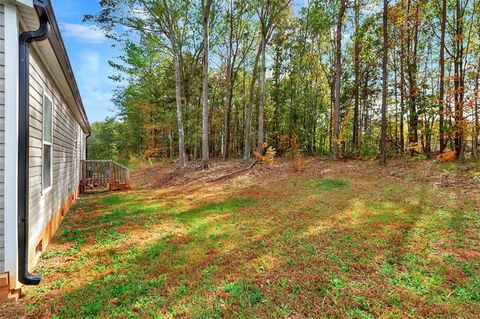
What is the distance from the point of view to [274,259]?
3.64 m

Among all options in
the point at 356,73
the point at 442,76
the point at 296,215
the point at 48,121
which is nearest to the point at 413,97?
the point at 442,76

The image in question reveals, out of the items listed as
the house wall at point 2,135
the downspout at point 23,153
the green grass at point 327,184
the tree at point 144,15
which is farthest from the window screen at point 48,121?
the tree at point 144,15

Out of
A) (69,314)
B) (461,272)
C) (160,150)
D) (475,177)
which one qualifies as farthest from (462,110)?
(160,150)

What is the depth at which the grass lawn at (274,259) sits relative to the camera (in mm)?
2631

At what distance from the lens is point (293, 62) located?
2088cm

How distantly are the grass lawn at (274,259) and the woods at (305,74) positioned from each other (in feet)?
22.1

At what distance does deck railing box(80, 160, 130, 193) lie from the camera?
10.8 metres

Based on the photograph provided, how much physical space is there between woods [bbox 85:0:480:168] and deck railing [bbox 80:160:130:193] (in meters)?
4.14

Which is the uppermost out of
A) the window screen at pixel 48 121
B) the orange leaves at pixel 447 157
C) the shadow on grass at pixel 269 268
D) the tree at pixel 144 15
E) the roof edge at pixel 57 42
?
the tree at pixel 144 15

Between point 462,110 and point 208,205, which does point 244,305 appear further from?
point 462,110

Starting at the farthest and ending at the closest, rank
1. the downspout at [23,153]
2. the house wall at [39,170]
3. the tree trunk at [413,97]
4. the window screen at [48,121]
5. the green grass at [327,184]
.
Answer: the tree trunk at [413,97], the green grass at [327,184], the window screen at [48,121], the house wall at [39,170], the downspout at [23,153]

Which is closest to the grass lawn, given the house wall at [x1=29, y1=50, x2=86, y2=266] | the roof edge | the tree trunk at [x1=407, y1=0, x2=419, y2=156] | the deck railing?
the house wall at [x1=29, y1=50, x2=86, y2=266]

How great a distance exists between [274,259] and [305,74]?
20.6m

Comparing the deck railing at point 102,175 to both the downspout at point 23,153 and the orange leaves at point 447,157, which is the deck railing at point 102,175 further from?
the orange leaves at point 447,157
